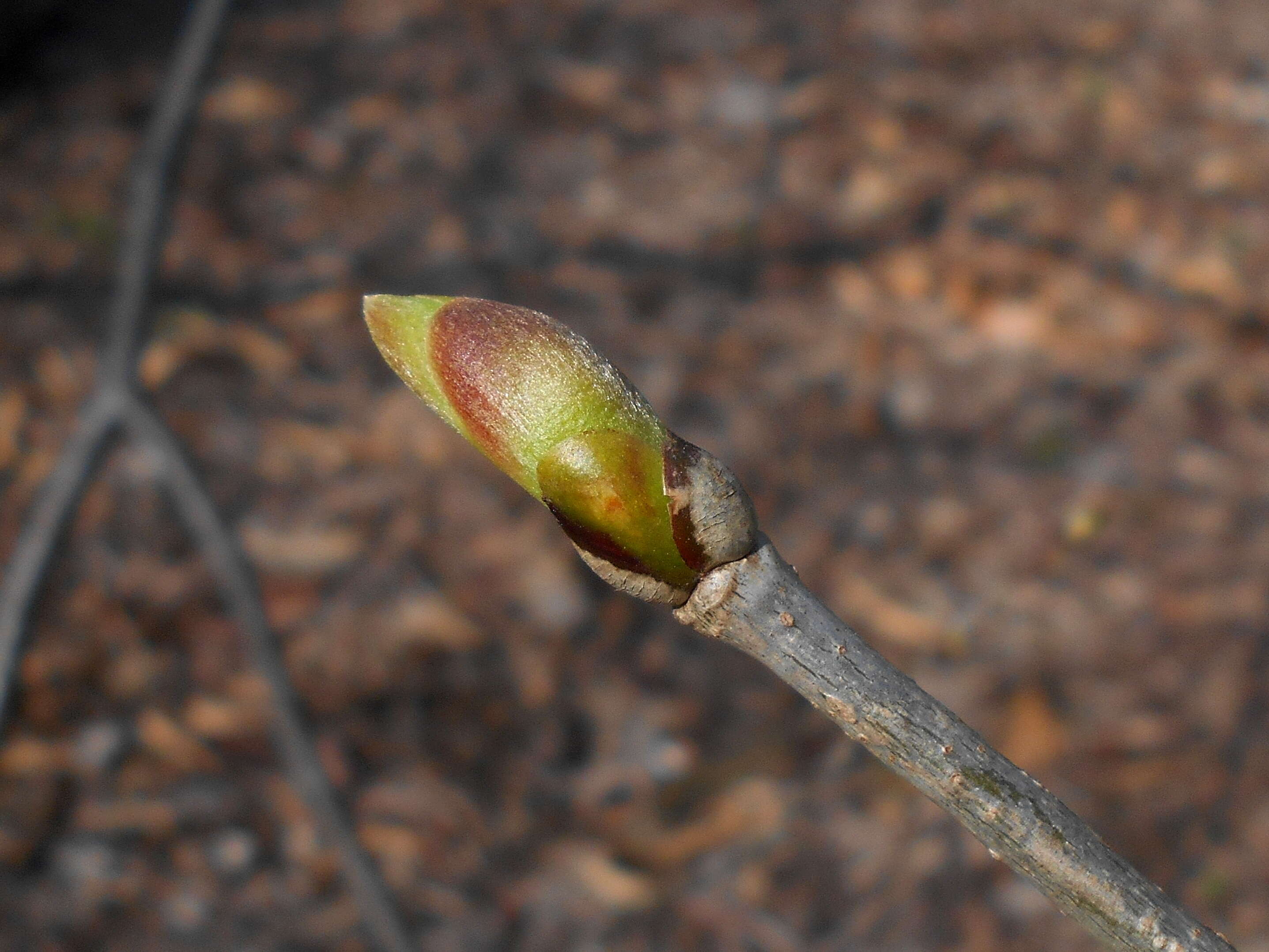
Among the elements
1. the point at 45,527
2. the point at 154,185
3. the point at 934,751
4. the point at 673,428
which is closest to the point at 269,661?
the point at 45,527

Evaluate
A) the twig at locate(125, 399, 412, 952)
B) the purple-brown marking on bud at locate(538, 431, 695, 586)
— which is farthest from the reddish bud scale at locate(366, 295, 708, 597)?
the twig at locate(125, 399, 412, 952)

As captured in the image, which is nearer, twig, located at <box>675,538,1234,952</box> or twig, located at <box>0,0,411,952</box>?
twig, located at <box>675,538,1234,952</box>

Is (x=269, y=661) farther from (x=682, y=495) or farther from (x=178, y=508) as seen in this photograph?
(x=682, y=495)

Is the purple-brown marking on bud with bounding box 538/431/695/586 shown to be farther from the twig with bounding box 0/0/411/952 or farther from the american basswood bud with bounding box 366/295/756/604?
the twig with bounding box 0/0/411/952

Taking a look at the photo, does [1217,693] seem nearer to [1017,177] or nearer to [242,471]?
[1017,177]

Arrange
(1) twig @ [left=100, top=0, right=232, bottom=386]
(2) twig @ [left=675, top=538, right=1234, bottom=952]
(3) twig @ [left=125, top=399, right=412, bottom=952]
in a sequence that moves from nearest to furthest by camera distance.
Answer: (2) twig @ [left=675, top=538, right=1234, bottom=952]
(3) twig @ [left=125, top=399, right=412, bottom=952]
(1) twig @ [left=100, top=0, right=232, bottom=386]

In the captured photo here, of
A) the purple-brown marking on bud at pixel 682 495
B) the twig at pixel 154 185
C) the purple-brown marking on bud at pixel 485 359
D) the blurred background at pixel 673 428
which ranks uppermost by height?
the purple-brown marking on bud at pixel 485 359

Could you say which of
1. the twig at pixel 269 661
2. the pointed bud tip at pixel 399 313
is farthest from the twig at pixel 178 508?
the pointed bud tip at pixel 399 313

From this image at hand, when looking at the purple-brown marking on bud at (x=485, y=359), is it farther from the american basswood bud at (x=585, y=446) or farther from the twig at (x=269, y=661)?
the twig at (x=269, y=661)
